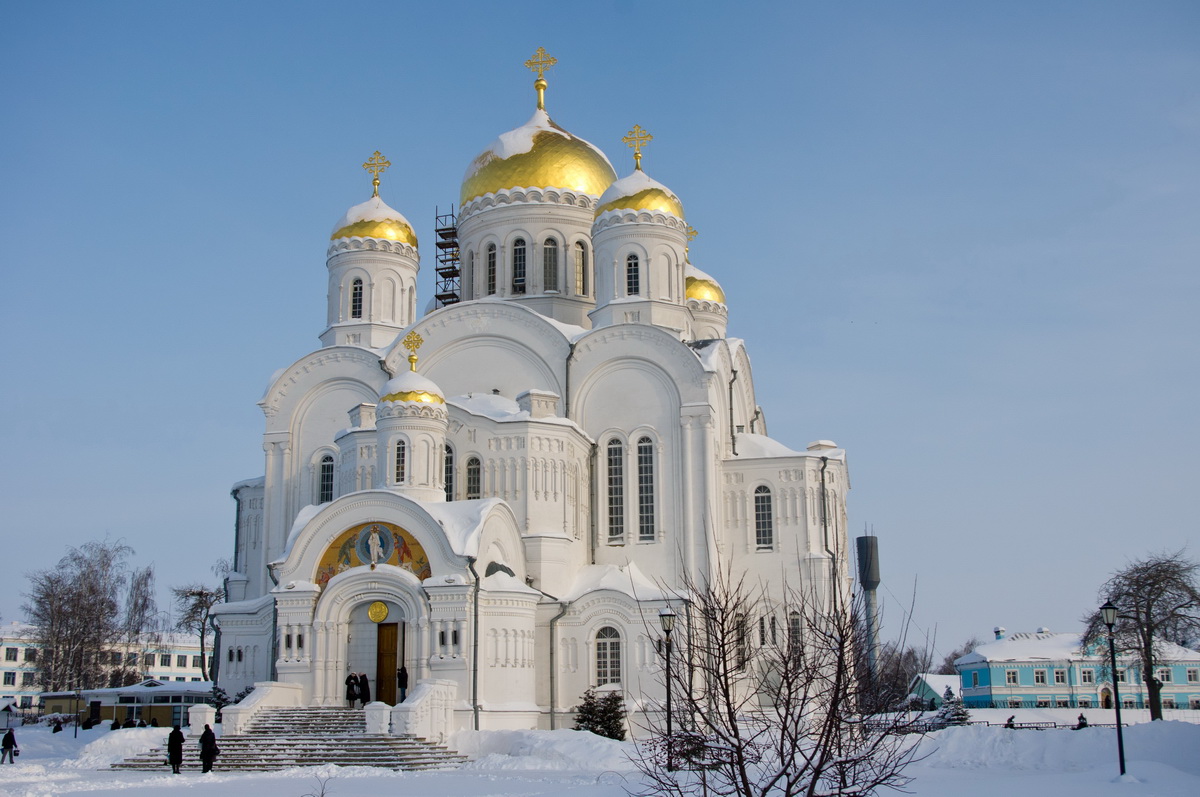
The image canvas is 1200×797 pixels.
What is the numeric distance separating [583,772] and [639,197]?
14.5 metres

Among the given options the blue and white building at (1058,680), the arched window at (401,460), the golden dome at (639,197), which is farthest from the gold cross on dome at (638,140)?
the blue and white building at (1058,680)

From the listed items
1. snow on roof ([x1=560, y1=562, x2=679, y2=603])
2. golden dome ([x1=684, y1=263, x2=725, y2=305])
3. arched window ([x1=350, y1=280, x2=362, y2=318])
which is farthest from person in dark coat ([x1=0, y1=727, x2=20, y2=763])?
golden dome ([x1=684, y1=263, x2=725, y2=305])

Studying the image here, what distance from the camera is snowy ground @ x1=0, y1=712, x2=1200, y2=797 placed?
15078mm

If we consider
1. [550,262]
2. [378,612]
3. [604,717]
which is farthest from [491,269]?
[604,717]

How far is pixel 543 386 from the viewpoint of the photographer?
1072 inches

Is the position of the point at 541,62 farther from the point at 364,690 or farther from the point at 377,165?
the point at 364,690

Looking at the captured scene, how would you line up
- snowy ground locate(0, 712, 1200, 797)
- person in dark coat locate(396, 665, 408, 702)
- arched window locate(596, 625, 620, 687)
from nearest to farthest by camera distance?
snowy ground locate(0, 712, 1200, 797) → person in dark coat locate(396, 665, 408, 702) → arched window locate(596, 625, 620, 687)

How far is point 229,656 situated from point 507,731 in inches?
339

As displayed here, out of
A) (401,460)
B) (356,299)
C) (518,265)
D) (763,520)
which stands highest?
(518,265)

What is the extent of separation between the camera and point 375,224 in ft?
98.3

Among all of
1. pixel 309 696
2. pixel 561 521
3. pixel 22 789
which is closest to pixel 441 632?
pixel 309 696

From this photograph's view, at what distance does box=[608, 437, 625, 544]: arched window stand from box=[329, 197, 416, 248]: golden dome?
793cm

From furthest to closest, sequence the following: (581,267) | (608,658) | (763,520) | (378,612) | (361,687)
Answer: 1. (581,267)
2. (763,520)
3. (608,658)
4. (378,612)
5. (361,687)

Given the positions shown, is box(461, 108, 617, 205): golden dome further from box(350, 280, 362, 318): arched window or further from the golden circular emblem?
the golden circular emblem
